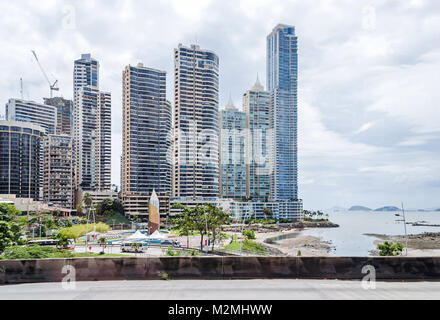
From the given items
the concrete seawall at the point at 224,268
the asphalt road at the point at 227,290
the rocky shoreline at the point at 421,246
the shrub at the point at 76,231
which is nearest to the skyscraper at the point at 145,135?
the shrub at the point at 76,231

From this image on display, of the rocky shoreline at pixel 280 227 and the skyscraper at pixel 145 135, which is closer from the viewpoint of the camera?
the rocky shoreline at pixel 280 227

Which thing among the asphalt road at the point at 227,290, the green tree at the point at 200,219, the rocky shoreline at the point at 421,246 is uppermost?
the asphalt road at the point at 227,290

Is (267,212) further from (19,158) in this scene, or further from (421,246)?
(19,158)

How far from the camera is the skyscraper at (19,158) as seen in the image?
470 ft

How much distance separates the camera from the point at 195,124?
153m

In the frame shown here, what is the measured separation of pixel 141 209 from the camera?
466ft

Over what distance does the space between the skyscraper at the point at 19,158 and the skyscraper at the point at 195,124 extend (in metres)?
64.3

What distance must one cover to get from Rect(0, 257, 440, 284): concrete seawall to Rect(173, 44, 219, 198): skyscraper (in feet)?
439

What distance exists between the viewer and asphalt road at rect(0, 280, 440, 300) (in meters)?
10.9

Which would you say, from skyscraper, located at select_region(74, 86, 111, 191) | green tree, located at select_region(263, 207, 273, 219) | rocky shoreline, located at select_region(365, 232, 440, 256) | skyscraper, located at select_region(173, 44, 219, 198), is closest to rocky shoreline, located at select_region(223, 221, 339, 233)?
green tree, located at select_region(263, 207, 273, 219)

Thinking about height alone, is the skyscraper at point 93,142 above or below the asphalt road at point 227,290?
above

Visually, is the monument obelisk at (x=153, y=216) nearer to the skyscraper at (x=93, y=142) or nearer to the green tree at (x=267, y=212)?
the green tree at (x=267, y=212)
